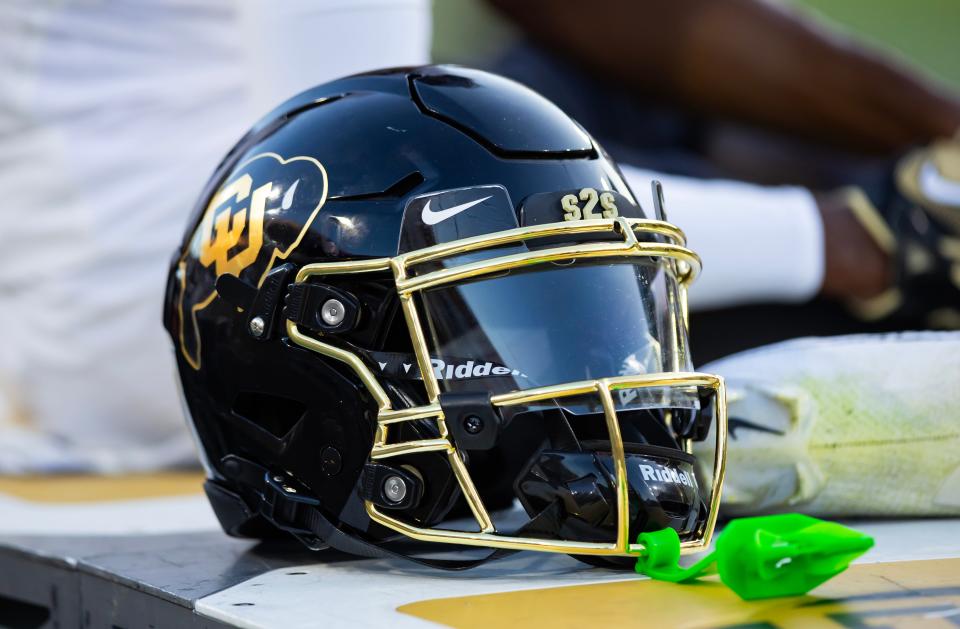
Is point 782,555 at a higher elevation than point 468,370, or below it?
below

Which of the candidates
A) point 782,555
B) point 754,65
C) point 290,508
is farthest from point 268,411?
point 754,65

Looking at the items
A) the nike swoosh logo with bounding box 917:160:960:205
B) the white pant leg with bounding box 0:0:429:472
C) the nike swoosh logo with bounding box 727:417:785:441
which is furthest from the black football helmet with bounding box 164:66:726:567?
the nike swoosh logo with bounding box 917:160:960:205

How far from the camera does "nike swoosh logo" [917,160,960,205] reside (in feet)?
6.48

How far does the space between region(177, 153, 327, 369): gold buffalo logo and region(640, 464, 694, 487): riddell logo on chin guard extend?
357 millimetres

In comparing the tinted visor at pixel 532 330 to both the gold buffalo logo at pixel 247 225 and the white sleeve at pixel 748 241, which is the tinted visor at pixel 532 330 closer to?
the gold buffalo logo at pixel 247 225

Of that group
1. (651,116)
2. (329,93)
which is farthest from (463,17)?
(329,93)

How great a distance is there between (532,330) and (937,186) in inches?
54.1

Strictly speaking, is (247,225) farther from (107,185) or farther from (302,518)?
(107,185)

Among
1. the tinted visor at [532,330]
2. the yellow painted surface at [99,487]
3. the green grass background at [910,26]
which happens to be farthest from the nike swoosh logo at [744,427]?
the green grass background at [910,26]

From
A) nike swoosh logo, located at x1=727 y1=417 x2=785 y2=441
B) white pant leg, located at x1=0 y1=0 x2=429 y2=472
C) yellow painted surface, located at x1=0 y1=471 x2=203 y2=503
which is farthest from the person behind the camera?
white pant leg, located at x1=0 y1=0 x2=429 y2=472

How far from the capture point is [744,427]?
3.67 feet

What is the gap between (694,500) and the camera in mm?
920

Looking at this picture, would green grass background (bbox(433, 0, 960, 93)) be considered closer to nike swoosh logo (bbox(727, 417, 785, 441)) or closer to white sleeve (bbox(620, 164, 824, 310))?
white sleeve (bbox(620, 164, 824, 310))

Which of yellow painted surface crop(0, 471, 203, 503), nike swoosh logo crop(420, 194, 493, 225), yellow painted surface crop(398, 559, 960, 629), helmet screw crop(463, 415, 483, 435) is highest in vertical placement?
nike swoosh logo crop(420, 194, 493, 225)
